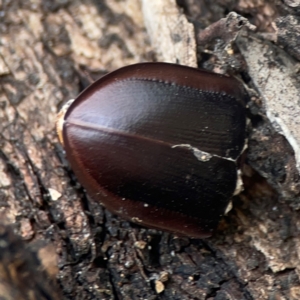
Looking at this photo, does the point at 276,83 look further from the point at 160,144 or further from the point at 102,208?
the point at 102,208

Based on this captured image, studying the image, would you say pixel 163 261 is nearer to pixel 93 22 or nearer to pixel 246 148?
pixel 246 148

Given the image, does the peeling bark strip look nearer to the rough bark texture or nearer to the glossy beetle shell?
the rough bark texture

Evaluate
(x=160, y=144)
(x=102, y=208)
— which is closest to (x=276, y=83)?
(x=160, y=144)

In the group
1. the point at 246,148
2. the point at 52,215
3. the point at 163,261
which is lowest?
the point at 163,261

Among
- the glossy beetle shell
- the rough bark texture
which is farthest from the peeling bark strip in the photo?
the glossy beetle shell

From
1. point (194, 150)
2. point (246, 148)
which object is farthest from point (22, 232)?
point (246, 148)

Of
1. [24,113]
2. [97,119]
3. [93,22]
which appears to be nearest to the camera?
[97,119]
